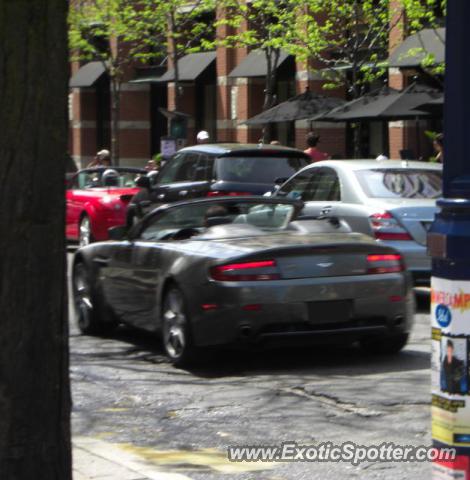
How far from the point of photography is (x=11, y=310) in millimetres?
4832

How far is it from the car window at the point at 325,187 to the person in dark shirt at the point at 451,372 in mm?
10613

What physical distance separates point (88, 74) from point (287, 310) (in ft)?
128

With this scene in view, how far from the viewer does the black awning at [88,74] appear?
153 ft

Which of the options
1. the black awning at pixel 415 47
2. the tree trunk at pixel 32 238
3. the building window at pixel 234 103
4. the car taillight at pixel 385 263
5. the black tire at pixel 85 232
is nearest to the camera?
the tree trunk at pixel 32 238

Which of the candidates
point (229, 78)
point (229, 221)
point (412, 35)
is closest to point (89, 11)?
point (229, 78)

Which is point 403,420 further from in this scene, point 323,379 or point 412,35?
point 412,35

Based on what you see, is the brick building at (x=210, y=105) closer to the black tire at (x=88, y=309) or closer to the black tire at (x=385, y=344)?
the black tire at (x=88, y=309)

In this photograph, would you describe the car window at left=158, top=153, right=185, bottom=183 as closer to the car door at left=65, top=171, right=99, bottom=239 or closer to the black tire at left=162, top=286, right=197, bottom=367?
the car door at left=65, top=171, right=99, bottom=239

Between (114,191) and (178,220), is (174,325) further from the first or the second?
(114,191)

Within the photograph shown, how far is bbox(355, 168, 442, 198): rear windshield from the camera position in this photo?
14078 millimetres

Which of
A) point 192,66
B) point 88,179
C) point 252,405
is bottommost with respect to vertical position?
point 252,405

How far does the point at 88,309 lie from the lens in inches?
469

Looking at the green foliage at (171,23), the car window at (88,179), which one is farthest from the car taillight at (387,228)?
the green foliage at (171,23)

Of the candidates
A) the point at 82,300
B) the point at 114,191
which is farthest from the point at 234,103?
the point at 82,300
